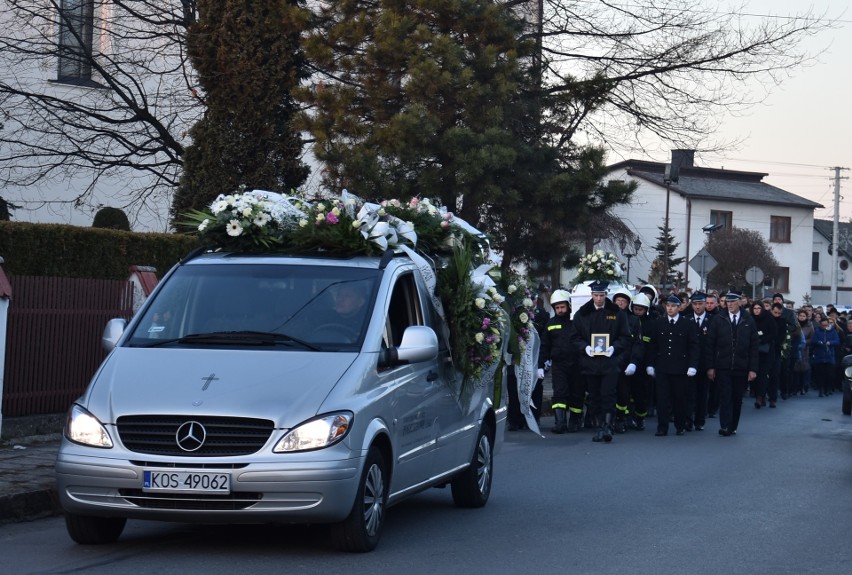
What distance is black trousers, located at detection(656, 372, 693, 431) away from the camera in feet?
60.4

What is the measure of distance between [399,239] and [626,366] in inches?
371

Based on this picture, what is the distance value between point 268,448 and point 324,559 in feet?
2.91

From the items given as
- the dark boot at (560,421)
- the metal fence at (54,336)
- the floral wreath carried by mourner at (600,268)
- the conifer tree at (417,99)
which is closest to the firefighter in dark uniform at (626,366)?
the dark boot at (560,421)

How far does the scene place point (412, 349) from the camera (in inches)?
327

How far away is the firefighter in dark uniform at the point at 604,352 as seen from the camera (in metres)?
17.0

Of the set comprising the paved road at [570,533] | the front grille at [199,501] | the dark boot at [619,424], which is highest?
the front grille at [199,501]

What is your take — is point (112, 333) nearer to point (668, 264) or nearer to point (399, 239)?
point (399, 239)

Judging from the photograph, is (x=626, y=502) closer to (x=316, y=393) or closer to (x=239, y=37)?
(x=316, y=393)

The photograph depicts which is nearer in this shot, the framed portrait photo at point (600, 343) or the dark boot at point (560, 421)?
the framed portrait photo at point (600, 343)

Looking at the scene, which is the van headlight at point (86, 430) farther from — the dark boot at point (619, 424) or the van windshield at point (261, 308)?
the dark boot at point (619, 424)

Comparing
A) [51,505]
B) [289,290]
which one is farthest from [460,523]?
[51,505]

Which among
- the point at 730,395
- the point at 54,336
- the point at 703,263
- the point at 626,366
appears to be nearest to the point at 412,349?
the point at 54,336

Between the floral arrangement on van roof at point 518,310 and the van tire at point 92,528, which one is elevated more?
the floral arrangement on van roof at point 518,310

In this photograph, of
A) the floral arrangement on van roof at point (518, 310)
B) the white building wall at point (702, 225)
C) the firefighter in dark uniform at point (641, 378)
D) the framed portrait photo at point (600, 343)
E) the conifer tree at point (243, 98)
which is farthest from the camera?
the white building wall at point (702, 225)
